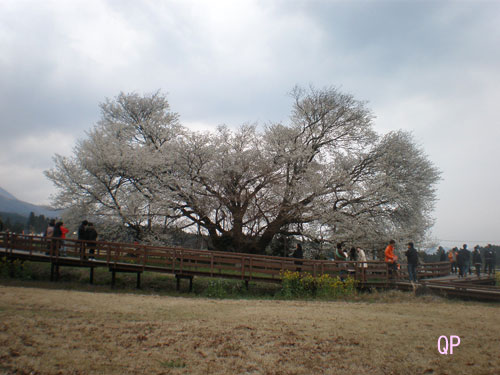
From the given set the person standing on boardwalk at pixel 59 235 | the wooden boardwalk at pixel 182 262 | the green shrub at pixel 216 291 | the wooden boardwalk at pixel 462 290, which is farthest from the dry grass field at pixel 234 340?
the person standing on boardwalk at pixel 59 235

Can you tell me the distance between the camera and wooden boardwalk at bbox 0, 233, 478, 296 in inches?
593

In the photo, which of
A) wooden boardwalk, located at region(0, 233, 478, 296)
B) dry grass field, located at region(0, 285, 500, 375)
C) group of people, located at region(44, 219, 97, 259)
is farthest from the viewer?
group of people, located at region(44, 219, 97, 259)

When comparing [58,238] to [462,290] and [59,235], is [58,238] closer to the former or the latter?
[59,235]

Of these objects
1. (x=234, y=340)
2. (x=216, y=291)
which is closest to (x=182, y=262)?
(x=216, y=291)

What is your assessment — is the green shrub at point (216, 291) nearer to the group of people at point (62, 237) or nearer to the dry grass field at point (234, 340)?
the dry grass field at point (234, 340)

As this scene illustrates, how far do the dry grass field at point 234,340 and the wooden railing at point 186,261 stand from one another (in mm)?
4907

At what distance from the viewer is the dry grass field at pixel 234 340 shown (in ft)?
19.4

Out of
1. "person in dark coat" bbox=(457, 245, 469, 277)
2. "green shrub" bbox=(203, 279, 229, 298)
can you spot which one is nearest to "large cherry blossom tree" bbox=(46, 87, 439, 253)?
"person in dark coat" bbox=(457, 245, 469, 277)

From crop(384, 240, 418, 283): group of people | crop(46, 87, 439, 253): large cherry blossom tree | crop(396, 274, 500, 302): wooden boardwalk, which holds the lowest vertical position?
crop(396, 274, 500, 302): wooden boardwalk

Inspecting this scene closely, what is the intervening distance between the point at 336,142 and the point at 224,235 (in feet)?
30.8

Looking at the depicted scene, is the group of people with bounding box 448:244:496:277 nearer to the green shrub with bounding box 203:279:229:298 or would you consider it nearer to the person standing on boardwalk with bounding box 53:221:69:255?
the green shrub with bounding box 203:279:229:298

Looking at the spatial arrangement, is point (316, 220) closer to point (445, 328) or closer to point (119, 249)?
point (119, 249)

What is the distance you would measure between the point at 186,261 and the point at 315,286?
549 centimetres

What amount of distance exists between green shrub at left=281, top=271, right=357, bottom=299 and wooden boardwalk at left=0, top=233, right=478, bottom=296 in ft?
1.74
